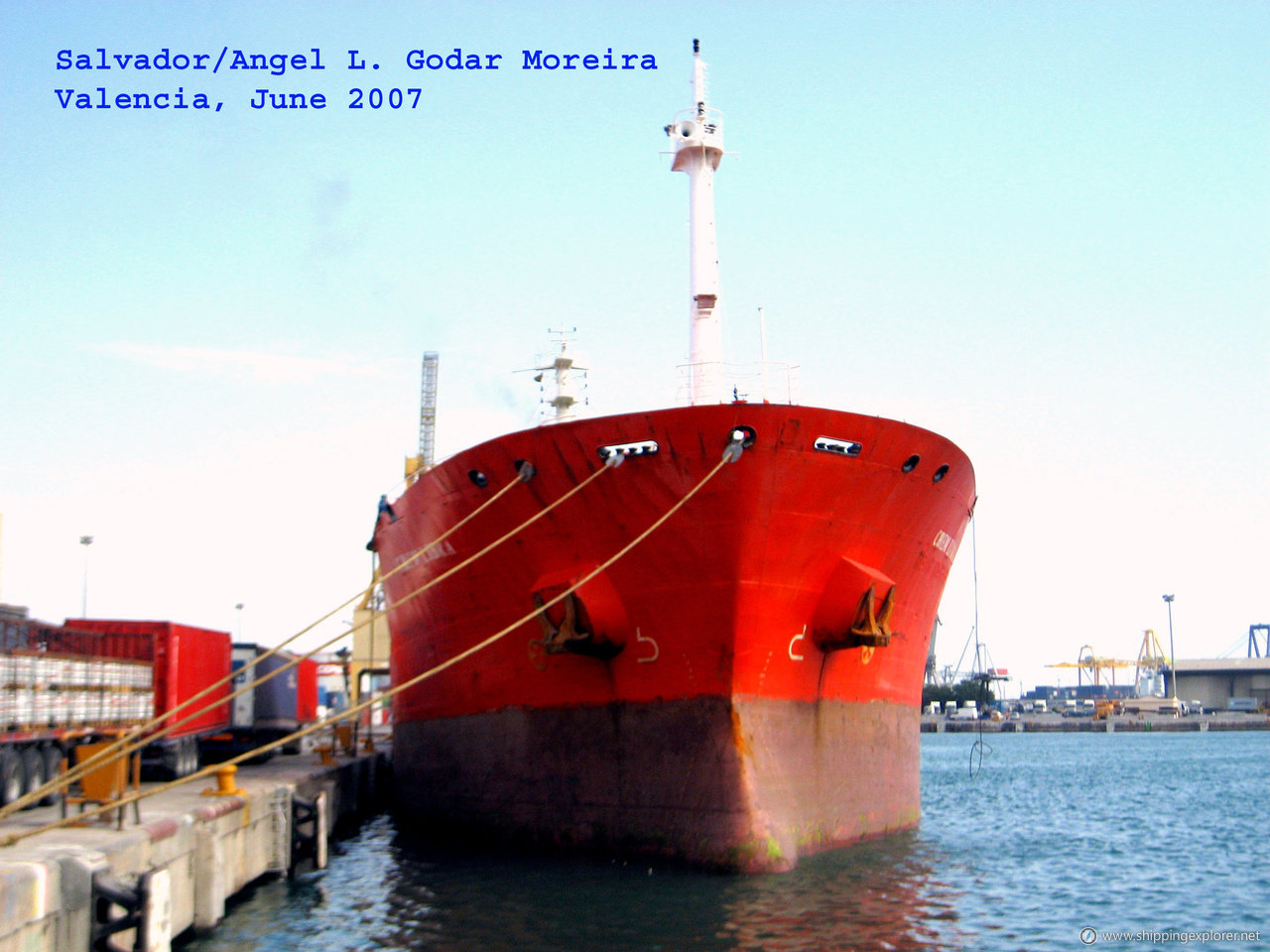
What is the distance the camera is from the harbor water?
11.1 m

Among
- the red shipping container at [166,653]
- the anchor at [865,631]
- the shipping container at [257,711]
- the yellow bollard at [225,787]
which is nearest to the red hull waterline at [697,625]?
the anchor at [865,631]

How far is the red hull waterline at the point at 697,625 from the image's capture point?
1296 centimetres

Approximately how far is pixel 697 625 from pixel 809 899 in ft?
10.4

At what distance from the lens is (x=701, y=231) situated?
17.8 metres

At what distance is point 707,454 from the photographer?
13.1 metres

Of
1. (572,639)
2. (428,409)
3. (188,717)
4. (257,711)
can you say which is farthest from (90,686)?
(428,409)

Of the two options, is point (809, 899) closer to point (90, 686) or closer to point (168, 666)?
point (90, 686)

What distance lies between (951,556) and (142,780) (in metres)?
13.6

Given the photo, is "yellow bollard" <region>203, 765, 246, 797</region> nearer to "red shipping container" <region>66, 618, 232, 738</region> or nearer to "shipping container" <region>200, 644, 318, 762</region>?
"red shipping container" <region>66, 618, 232, 738</region>

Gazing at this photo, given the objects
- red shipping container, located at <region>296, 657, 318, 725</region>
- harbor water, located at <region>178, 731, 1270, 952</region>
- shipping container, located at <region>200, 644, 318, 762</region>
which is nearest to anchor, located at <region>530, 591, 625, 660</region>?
harbor water, located at <region>178, 731, 1270, 952</region>

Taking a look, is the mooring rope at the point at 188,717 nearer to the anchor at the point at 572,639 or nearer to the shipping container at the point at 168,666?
the anchor at the point at 572,639

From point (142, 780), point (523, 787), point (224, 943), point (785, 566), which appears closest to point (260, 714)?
point (142, 780)

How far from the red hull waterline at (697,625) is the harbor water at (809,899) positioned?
58cm

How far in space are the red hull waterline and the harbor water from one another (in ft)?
1.91
